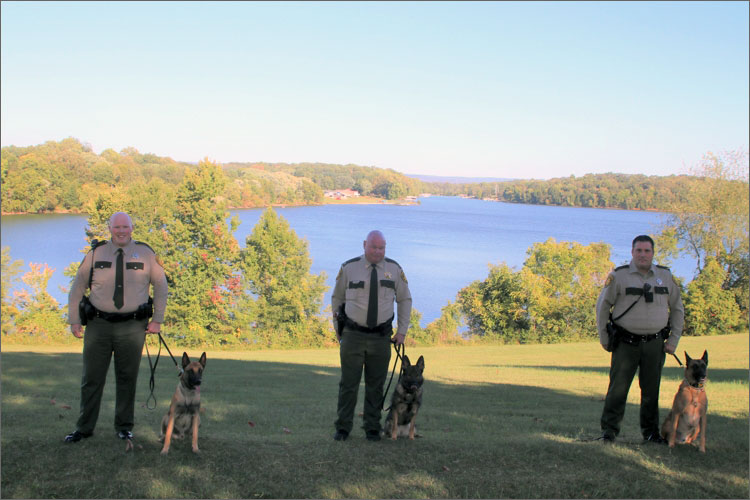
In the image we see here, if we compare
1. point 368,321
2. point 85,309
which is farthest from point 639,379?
point 85,309

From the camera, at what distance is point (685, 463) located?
676 centimetres

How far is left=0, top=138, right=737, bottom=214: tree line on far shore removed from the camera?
2756 inches

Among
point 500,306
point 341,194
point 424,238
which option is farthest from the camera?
point 341,194

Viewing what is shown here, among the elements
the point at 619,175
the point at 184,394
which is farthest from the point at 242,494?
the point at 619,175

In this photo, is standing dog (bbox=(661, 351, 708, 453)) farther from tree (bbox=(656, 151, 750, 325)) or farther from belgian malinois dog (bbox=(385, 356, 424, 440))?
tree (bbox=(656, 151, 750, 325))

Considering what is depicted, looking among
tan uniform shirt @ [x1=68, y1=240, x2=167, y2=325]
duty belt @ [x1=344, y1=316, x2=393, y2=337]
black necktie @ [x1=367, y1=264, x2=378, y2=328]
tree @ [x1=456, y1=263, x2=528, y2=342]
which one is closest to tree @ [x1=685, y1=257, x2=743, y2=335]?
tree @ [x1=456, y1=263, x2=528, y2=342]

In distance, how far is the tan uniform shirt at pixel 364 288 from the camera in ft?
23.9

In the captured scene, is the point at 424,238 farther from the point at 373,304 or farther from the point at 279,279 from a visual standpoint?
the point at 373,304

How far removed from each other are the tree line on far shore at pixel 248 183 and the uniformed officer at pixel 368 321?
47.2 m

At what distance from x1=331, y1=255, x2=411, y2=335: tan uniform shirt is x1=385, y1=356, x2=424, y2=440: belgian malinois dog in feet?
1.52

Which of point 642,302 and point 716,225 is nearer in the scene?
point 642,302

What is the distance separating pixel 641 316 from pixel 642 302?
0.53ft

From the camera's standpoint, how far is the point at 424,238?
4200 inches

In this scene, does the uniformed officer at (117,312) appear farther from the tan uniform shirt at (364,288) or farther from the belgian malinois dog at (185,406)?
the tan uniform shirt at (364,288)
